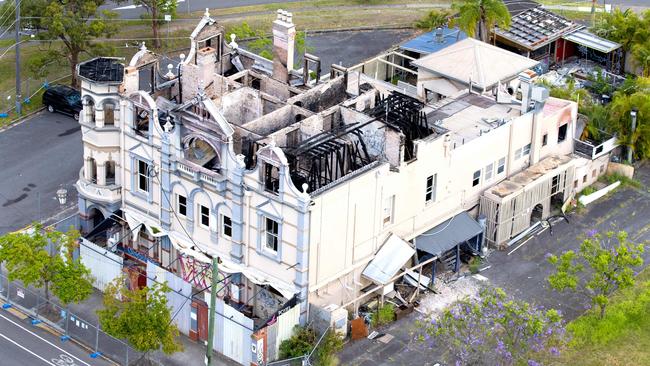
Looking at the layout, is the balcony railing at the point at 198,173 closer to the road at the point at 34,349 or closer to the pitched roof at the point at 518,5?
the road at the point at 34,349

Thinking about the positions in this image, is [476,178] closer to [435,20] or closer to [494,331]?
[494,331]

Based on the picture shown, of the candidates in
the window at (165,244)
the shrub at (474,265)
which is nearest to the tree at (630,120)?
the shrub at (474,265)

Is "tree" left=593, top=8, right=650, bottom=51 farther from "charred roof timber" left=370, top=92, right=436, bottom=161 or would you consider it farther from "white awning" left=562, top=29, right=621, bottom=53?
"charred roof timber" left=370, top=92, right=436, bottom=161

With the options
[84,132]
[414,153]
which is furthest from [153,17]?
[414,153]

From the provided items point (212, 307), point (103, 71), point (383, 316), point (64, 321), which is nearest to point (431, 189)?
point (383, 316)

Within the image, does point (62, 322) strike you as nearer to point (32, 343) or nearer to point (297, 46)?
point (32, 343)
